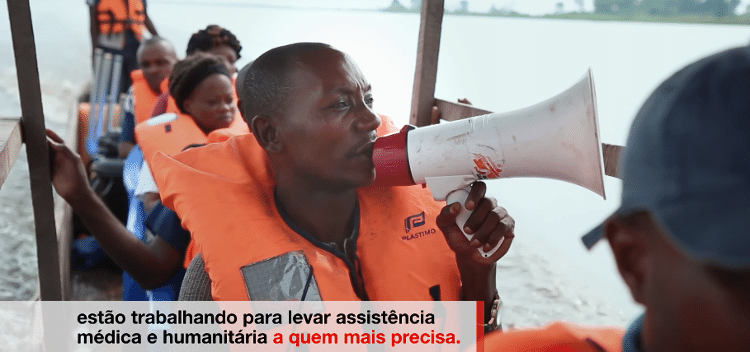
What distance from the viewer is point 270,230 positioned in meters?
1.48

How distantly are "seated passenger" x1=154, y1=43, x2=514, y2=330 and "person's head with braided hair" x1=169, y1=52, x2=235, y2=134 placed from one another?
1.23 m

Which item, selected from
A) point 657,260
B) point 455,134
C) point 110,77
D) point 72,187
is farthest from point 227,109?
point 110,77

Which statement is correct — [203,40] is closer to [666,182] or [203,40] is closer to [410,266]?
[410,266]

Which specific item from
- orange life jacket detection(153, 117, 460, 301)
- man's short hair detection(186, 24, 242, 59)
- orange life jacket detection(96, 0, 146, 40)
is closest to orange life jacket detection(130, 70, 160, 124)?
man's short hair detection(186, 24, 242, 59)

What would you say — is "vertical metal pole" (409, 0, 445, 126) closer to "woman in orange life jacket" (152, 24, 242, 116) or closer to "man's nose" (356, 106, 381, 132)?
"man's nose" (356, 106, 381, 132)

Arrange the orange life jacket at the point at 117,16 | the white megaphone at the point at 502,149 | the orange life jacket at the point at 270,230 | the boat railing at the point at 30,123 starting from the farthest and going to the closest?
1. the orange life jacket at the point at 117,16
2. the boat railing at the point at 30,123
3. the orange life jacket at the point at 270,230
4. the white megaphone at the point at 502,149

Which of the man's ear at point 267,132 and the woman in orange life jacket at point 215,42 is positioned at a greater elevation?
the man's ear at point 267,132

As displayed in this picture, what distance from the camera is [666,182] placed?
524 millimetres

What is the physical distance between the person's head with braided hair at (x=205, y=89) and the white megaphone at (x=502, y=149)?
5.37 ft

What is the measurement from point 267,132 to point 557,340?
0.93m

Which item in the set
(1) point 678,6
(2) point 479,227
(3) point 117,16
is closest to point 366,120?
(2) point 479,227

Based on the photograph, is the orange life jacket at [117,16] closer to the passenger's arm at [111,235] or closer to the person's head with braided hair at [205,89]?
the person's head with braided hair at [205,89]

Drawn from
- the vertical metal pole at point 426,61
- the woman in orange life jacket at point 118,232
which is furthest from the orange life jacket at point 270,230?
the vertical metal pole at point 426,61

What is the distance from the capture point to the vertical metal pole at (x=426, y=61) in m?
2.30
